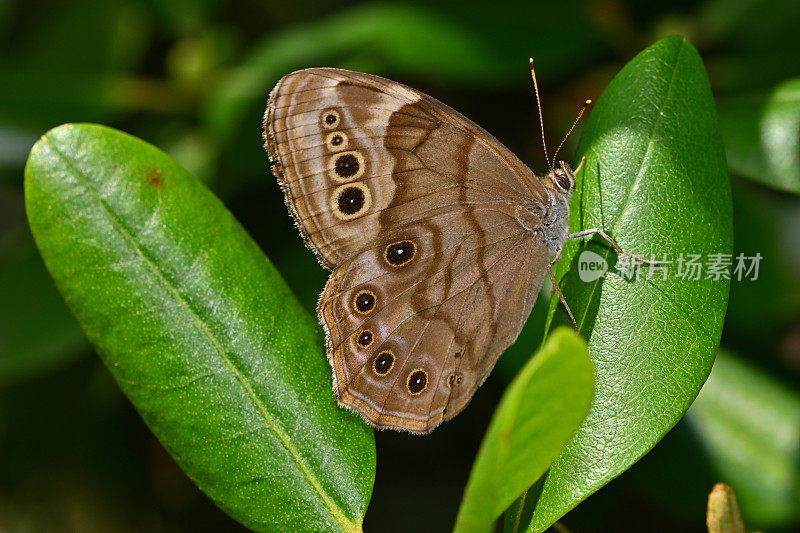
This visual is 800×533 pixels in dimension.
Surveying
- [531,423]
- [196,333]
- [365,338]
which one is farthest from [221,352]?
[531,423]

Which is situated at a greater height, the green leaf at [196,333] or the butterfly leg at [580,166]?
the butterfly leg at [580,166]

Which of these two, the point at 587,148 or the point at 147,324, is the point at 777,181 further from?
the point at 147,324

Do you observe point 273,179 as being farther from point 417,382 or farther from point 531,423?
point 531,423

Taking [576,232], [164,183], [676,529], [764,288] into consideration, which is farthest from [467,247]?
[676,529]

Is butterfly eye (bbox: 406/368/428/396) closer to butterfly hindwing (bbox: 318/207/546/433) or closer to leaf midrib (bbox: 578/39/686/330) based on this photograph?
butterfly hindwing (bbox: 318/207/546/433)

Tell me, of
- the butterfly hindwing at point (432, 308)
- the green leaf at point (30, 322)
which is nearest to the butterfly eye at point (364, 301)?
the butterfly hindwing at point (432, 308)

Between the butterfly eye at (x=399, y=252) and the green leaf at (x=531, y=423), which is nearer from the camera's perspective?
the green leaf at (x=531, y=423)

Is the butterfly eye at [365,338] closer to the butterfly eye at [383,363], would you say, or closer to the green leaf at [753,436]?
the butterfly eye at [383,363]
